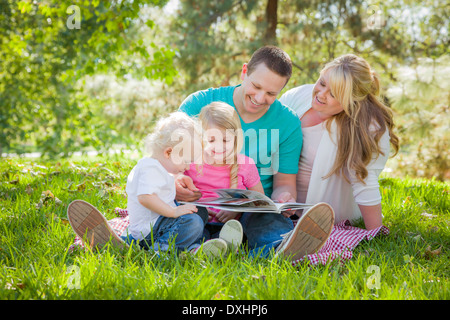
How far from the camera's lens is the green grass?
1.62m

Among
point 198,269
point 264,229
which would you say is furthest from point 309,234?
point 198,269

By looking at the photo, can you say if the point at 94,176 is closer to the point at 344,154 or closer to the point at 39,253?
the point at 39,253

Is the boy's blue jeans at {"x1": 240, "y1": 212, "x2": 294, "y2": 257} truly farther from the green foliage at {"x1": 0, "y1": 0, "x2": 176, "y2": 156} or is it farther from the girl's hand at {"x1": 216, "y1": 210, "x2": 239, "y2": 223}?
the green foliage at {"x1": 0, "y1": 0, "x2": 176, "y2": 156}

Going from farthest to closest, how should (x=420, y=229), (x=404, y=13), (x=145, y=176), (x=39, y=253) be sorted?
(x=404, y=13), (x=420, y=229), (x=145, y=176), (x=39, y=253)

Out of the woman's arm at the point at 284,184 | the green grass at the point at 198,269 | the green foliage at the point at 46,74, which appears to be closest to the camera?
the green grass at the point at 198,269

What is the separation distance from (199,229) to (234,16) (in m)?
7.66

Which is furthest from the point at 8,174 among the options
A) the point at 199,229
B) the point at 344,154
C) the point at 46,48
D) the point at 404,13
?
the point at 404,13

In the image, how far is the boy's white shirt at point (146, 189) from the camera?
2.24 metres

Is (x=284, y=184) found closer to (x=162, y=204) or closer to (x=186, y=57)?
(x=162, y=204)

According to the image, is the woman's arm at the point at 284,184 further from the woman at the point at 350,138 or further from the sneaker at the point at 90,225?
the sneaker at the point at 90,225

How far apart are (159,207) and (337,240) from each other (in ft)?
3.59

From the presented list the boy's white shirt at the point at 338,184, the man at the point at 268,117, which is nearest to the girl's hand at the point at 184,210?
the man at the point at 268,117

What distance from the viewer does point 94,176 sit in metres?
4.28

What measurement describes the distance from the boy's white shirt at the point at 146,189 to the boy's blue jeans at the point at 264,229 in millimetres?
488
